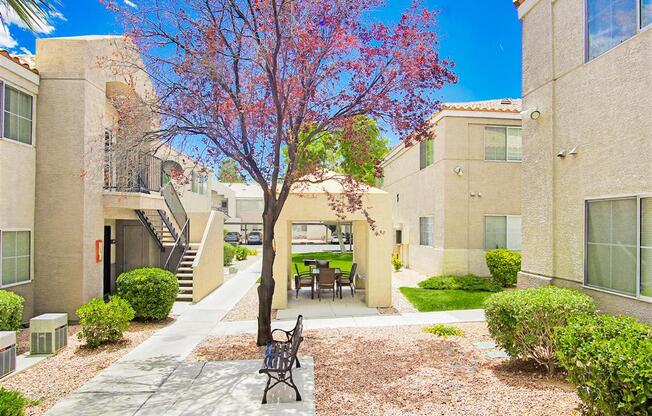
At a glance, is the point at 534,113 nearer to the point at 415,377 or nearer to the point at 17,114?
the point at 415,377

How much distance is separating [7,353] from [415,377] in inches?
288

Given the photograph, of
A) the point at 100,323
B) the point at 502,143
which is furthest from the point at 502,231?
the point at 100,323

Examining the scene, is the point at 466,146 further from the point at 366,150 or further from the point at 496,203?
the point at 366,150

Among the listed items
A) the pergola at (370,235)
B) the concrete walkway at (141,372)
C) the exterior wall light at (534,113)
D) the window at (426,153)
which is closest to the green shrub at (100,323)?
the concrete walkway at (141,372)

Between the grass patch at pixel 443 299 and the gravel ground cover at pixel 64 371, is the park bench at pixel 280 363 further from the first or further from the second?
the grass patch at pixel 443 299

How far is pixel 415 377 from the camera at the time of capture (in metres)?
6.88

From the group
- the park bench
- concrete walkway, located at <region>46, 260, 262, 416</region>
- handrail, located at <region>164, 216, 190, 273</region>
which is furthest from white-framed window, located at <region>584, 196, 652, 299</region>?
handrail, located at <region>164, 216, 190, 273</region>

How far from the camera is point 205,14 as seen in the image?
8.90m

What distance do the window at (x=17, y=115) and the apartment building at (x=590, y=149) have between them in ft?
40.9

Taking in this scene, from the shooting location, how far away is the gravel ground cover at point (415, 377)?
5.69 metres

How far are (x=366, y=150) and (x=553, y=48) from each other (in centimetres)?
453

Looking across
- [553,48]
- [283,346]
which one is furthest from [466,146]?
[283,346]

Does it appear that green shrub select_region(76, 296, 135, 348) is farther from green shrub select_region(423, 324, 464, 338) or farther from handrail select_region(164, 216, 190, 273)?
green shrub select_region(423, 324, 464, 338)

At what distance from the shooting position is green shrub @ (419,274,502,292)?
15.3 m
